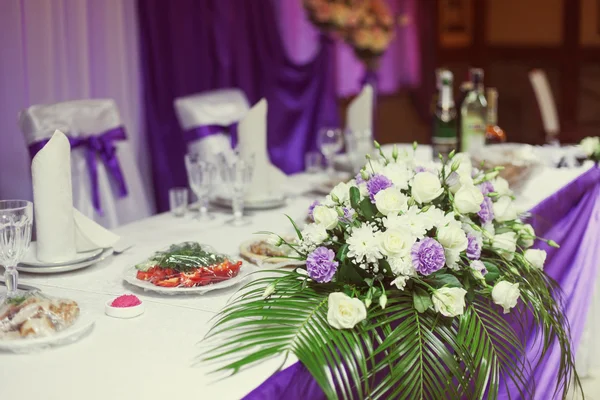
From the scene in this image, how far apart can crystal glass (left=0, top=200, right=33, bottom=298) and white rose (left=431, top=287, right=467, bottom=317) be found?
72 cm

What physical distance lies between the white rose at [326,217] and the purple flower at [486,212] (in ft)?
1.11

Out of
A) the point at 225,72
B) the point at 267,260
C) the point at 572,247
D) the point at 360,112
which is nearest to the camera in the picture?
the point at 267,260

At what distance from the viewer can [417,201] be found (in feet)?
4.67

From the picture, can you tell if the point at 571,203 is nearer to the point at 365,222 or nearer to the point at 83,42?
the point at 365,222

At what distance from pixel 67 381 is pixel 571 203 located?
200cm

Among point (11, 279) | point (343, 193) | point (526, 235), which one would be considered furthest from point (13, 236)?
point (526, 235)

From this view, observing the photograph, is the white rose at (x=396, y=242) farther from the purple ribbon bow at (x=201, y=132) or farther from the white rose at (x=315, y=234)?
the purple ribbon bow at (x=201, y=132)

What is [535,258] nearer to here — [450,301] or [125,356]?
[450,301]

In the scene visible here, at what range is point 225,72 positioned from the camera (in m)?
4.20

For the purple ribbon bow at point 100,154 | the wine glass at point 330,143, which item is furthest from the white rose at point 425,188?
the purple ribbon bow at point 100,154

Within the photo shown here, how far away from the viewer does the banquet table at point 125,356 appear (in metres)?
1.04

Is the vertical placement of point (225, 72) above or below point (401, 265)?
above

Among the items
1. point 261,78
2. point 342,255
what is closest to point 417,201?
point 342,255

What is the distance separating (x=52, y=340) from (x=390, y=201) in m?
0.61
